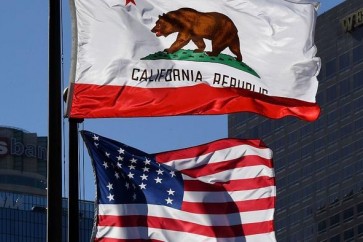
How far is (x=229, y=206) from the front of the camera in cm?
2236

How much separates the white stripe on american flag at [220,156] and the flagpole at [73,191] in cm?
408

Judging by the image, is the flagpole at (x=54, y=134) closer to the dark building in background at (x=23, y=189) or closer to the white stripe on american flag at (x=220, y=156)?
the white stripe on american flag at (x=220, y=156)

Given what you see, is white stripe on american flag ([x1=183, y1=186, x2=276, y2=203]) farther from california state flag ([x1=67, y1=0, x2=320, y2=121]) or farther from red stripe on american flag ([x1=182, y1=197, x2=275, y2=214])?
california state flag ([x1=67, y1=0, x2=320, y2=121])

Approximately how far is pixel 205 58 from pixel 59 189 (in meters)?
5.19

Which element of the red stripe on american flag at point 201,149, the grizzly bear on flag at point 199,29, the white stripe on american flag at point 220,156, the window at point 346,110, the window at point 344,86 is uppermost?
the grizzly bear on flag at point 199,29

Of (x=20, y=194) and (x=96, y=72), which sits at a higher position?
(x=96, y=72)

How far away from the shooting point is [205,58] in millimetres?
22062

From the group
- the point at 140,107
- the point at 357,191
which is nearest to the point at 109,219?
the point at 140,107

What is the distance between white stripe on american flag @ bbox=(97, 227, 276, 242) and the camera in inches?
819

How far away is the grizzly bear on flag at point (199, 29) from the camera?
71.4 feet

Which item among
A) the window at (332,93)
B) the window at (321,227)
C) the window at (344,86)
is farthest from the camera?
the window at (332,93)

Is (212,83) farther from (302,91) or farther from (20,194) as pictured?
(20,194)

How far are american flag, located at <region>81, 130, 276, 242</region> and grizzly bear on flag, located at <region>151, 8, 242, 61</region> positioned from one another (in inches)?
61.7

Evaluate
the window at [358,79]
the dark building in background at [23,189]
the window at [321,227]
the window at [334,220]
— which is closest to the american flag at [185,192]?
the window at [334,220]
